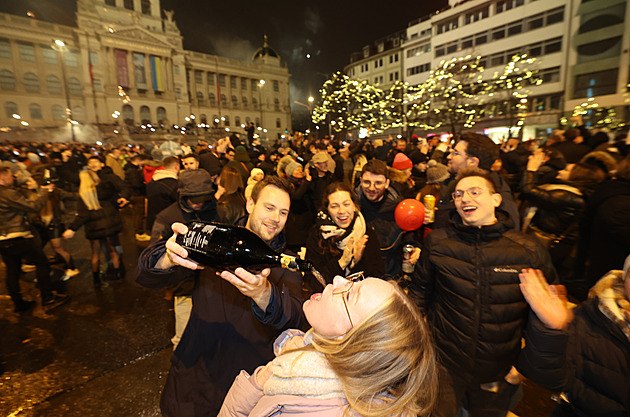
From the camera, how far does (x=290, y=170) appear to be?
641cm

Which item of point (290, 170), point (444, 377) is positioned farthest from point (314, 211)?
point (444, 377)

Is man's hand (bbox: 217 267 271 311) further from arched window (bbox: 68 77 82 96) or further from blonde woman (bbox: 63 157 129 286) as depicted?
arched window (bbox: 68 77 82 96)

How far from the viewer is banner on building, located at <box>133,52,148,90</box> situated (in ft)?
193

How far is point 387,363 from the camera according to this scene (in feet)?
3.70

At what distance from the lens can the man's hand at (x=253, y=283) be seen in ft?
4.90

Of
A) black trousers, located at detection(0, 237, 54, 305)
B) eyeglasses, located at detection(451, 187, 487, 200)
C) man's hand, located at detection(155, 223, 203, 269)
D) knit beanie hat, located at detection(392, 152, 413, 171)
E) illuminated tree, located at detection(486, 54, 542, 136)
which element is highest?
illuminated tree, located at detection(486, 54, 542, 136)

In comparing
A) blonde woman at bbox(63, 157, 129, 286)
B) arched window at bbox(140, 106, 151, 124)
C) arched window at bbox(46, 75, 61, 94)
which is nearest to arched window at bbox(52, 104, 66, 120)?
arched window at bbox(46, 75, 61, 94)

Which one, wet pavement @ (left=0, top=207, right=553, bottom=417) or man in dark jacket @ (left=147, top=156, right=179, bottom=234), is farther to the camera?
man in dark jacket @ (left=147, top=156, right=179, bottom=234)

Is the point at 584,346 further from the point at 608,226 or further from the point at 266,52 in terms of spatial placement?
the point at 266,52

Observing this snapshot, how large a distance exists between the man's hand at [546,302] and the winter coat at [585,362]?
48mm

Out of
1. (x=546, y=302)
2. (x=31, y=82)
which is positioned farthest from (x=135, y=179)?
(x=31, y=82)

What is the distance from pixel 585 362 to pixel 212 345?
2.09 meters

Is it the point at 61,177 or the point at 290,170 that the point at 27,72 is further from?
the point at 290,170

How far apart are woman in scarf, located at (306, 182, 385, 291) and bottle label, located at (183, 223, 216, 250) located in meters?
1.47
